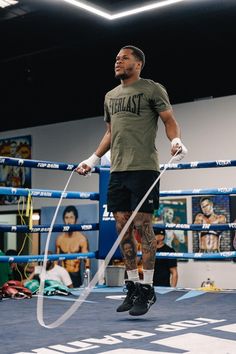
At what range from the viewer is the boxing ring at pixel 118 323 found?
1.77 m

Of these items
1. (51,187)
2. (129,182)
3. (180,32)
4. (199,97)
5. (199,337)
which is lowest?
(199,337)

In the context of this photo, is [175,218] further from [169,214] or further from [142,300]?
[142,300]

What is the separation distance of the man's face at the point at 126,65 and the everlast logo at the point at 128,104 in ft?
0.39

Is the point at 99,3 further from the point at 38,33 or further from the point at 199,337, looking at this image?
the point at 199,337

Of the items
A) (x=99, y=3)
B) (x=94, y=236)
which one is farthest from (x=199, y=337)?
(x=94, y=236)

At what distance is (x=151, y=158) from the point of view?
2605mm

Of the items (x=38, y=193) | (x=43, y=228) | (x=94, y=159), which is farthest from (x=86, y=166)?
(x=43, y=228)

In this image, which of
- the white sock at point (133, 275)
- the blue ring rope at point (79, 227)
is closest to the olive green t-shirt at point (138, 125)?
the white sock at point (133, 275)

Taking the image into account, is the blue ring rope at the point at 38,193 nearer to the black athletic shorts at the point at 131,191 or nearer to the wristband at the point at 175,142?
the black athletic shorts at the point at 131,191

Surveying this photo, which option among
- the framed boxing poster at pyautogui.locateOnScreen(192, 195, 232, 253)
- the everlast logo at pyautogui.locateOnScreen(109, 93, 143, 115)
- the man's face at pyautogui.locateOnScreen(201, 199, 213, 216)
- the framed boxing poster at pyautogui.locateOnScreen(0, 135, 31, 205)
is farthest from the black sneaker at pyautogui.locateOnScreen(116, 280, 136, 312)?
the framed boxing poster at pyautogui.locateOnScreen(0, 135, 31, 205)

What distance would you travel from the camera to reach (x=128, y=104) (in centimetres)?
263

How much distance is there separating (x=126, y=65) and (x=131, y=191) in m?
0.62

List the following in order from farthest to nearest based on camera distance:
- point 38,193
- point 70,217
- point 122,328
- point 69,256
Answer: point 70,217, point 69,256, point 38,193, point 122,328

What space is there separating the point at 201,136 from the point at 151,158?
5600mm
